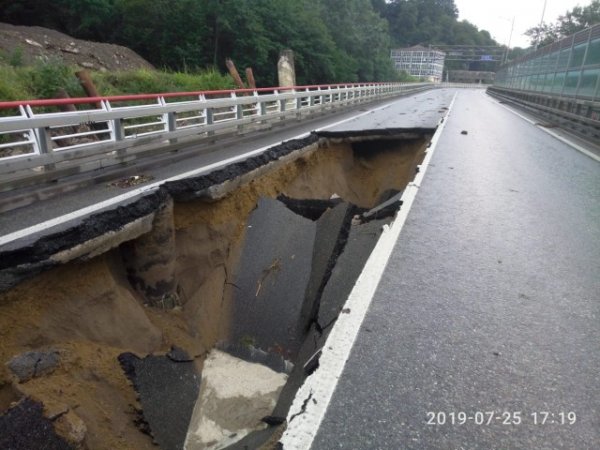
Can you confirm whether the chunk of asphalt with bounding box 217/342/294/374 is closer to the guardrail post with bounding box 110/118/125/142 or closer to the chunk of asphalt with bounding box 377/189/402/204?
the guardrail post with bounding box 110/118/125/142

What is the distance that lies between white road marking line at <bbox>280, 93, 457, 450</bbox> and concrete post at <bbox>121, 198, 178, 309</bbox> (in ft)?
7.96

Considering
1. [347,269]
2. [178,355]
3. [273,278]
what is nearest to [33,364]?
[178,355]

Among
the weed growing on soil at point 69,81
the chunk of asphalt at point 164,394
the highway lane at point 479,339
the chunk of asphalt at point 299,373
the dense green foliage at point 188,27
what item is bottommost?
the chunk of asphalt at point 164,394

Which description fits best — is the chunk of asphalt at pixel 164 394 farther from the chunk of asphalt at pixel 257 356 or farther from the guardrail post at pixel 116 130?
the guardrail post at pixel 116 130

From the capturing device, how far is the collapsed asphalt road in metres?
3.44

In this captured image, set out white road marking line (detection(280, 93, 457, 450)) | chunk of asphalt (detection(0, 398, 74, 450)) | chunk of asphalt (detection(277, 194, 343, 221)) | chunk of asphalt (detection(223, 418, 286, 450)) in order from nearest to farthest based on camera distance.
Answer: white road marking line (detection(280, 93, 457, 450))
chunk of asphalt (detection(223, 418, 286, 450))
chunk of asphalt (detection(0, 398, 74, 450))
chunk of asphalt (detection(277, 194, 343, 221))

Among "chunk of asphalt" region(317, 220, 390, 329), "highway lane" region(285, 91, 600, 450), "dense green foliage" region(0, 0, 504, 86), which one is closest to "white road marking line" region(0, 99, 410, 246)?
"chunk of asphalt" region(317, 220, 390, 329)

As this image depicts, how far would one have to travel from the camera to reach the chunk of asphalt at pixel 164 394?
151 inches

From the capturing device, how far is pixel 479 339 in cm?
298

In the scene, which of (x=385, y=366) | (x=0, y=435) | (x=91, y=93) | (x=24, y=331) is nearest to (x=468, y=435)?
(x=385, y=366)

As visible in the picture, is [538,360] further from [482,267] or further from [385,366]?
[482,267]

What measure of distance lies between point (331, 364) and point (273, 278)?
3.18 meters

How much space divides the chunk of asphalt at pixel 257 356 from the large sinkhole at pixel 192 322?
2 centimetres

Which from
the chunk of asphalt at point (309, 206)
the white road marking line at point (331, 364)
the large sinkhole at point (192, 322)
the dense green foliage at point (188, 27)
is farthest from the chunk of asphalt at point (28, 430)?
the dense green foliage at point (188, 27)
